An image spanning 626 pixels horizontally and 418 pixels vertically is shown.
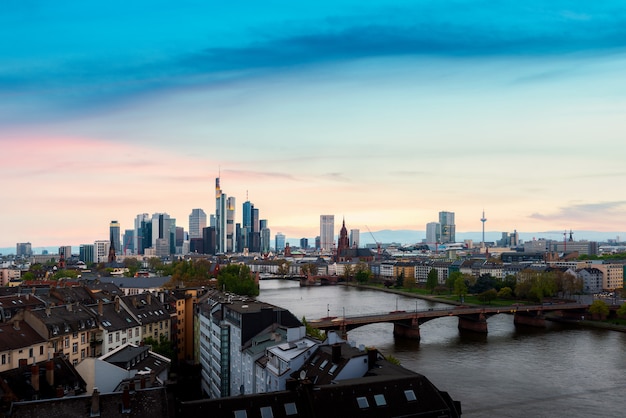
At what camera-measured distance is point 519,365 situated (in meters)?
46.8

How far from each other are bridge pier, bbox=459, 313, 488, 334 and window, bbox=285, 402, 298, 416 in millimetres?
47237

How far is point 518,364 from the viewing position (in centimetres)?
4725

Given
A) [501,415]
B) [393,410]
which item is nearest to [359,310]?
[501,415]

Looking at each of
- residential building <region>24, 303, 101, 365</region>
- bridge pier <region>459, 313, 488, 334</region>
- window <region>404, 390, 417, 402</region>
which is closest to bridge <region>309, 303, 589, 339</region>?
bridge pier <region>459, 313, 488, 334</region>

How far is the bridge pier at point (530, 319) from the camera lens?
7006 centimetres

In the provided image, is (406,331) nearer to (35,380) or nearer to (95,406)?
(35,380)

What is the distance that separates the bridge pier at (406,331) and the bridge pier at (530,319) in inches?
651

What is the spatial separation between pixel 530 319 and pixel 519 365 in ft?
85.4

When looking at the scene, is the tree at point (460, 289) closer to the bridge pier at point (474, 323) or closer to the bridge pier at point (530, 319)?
the bridge pier at point (530, 319)

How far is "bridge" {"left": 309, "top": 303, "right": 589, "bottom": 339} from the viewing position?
59.7 metres

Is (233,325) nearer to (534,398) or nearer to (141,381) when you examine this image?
(141,381)

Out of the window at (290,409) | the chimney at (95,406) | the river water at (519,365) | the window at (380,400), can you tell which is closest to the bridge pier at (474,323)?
the river water at (519,365)

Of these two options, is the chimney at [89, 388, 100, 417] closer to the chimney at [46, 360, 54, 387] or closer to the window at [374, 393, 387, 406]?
the chimney at [46, 360, 54, 387]

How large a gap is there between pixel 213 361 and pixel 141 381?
1318cm
